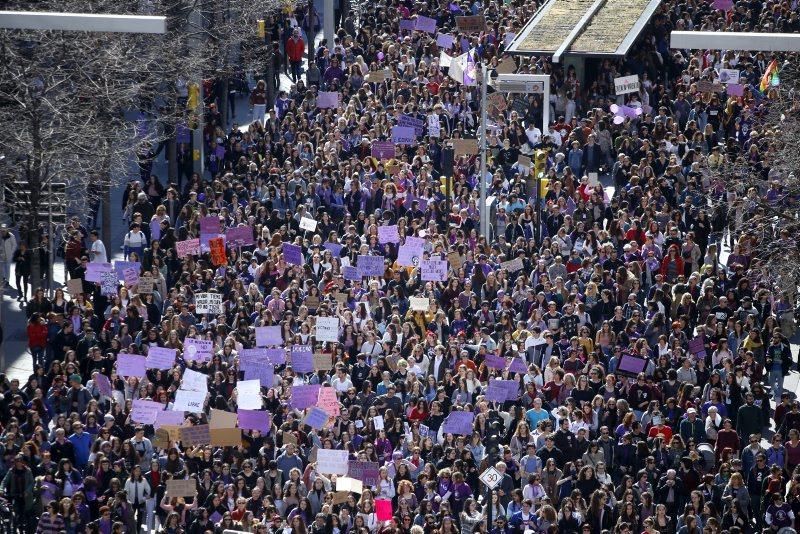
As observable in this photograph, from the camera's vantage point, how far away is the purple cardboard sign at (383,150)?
127 feet

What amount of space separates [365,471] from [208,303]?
5361 mm

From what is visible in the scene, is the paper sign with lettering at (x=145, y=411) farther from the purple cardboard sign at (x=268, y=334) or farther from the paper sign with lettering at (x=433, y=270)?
the paper sign with lettering at (x=433, y=270)

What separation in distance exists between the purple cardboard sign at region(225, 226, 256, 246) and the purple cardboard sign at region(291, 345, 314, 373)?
4.84m

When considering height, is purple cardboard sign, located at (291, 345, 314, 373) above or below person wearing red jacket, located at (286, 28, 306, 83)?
below

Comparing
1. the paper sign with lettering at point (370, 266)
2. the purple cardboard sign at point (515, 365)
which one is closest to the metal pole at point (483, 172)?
the paper sign with lettering at point (370, 266)

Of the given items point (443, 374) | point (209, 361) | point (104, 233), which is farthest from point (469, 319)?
point (104, 233)

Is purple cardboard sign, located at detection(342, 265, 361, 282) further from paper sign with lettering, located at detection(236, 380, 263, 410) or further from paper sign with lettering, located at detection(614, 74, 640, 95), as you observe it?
paper sign with lettering, located at detection(614, 74, 640, 95)

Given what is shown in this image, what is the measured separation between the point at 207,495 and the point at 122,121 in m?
12.9

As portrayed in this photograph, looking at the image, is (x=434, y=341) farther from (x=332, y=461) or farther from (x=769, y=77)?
(x=769, y=77)

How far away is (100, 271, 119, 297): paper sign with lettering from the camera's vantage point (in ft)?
108

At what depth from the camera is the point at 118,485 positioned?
2758 cm

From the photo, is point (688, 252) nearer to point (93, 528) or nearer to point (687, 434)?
point (687, 434)

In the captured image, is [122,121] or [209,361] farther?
[122,121]

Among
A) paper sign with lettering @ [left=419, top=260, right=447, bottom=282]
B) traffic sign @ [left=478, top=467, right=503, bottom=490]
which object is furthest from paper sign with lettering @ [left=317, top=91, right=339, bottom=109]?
traffic sign @ [left=478, top=467, right=503, bottom=490]
